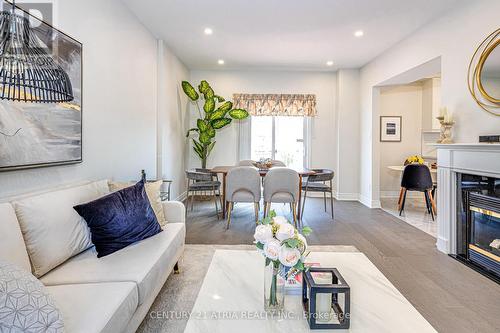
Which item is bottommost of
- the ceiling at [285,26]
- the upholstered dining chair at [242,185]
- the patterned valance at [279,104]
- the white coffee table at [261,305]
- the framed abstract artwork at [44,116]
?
the white coffee table at [261,305]

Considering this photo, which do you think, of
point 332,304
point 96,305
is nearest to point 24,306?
point 96,305

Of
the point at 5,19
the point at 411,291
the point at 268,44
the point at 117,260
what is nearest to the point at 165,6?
the point at 268,44

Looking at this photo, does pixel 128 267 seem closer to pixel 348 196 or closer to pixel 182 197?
pixel 182 197

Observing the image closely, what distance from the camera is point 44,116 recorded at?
208 centimetres

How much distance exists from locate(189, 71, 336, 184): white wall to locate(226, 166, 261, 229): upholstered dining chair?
8.09 feet

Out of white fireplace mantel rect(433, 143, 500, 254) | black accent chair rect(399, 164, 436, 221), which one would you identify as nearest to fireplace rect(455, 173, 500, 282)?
white fireplace mantel rect(433, 143, 500, 254)

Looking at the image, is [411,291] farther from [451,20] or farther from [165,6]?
[165,6]

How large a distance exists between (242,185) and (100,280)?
106 inches

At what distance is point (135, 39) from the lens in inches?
147

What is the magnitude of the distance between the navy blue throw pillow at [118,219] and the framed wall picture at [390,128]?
229 inches

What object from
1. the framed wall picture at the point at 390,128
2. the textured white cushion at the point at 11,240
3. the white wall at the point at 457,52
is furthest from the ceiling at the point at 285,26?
the textured white cushion at the point at 11,240

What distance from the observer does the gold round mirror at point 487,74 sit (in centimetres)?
277

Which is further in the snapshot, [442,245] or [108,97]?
[442,245]

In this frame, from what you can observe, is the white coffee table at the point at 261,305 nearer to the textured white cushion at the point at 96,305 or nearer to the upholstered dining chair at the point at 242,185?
the textured white cushion at the point at 96,305
